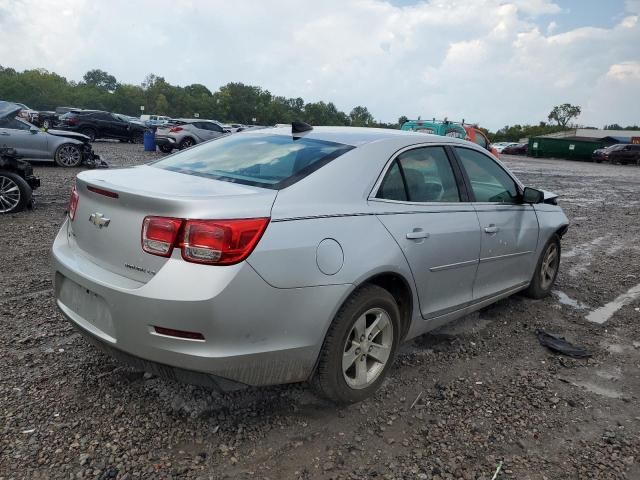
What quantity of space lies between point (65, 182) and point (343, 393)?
1042 cm

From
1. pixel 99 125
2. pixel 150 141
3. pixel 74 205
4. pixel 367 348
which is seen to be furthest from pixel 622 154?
pixel 74 205

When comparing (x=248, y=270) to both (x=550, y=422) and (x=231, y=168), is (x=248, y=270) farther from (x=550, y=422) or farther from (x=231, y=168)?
(x=550, y=422)

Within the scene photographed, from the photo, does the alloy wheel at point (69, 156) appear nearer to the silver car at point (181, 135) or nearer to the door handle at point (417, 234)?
the silver car at point (181, 135)

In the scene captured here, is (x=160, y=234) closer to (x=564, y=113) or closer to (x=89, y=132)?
(x=89, y=132)

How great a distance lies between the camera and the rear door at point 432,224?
10.4ft

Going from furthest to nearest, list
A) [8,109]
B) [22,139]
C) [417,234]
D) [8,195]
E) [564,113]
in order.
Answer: [564,113] < [22,139] < [8,109] < [8,195] < [417,234]

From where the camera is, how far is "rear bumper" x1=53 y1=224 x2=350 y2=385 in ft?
7.68

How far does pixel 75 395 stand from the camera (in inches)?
118

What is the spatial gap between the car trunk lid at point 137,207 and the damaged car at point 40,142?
33.9 feet

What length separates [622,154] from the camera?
124 ft

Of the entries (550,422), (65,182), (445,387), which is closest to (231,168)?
(445,387)

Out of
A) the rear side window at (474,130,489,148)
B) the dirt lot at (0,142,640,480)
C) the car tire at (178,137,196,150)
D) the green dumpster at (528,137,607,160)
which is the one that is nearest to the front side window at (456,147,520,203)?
the dirt lot at (0,142,640,480)

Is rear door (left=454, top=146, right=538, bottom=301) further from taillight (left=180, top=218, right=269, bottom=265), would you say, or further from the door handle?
taillight (left=180, top=218, right=269, bottom=265)

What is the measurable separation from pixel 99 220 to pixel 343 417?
5.70ft
